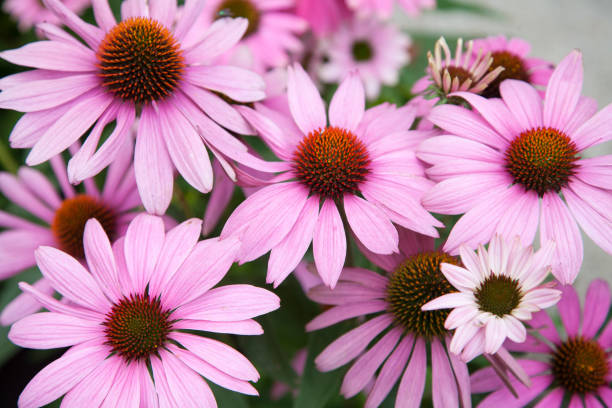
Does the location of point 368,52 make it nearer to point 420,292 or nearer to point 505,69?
point 505,69

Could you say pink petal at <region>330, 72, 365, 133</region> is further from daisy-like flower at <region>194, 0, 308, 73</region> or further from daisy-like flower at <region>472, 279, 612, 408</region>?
daisy-like flower at <region>194, 0, 308, 73</region>

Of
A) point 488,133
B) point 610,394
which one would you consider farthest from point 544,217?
point 610,394

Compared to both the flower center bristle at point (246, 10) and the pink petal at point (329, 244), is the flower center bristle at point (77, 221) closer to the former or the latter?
the pink petal at point (329, 244)

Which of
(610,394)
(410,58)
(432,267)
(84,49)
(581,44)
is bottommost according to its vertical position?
(610,394)

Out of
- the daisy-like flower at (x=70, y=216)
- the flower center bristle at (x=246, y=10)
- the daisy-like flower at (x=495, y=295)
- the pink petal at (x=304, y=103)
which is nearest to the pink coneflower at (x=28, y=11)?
the flower center bristle at (x=246, y=10)

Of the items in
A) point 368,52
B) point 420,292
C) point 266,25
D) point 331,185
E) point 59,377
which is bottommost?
point 59,377

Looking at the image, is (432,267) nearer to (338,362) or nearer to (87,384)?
(338,362)

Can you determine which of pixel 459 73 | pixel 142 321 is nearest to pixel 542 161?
pixel 459 73
